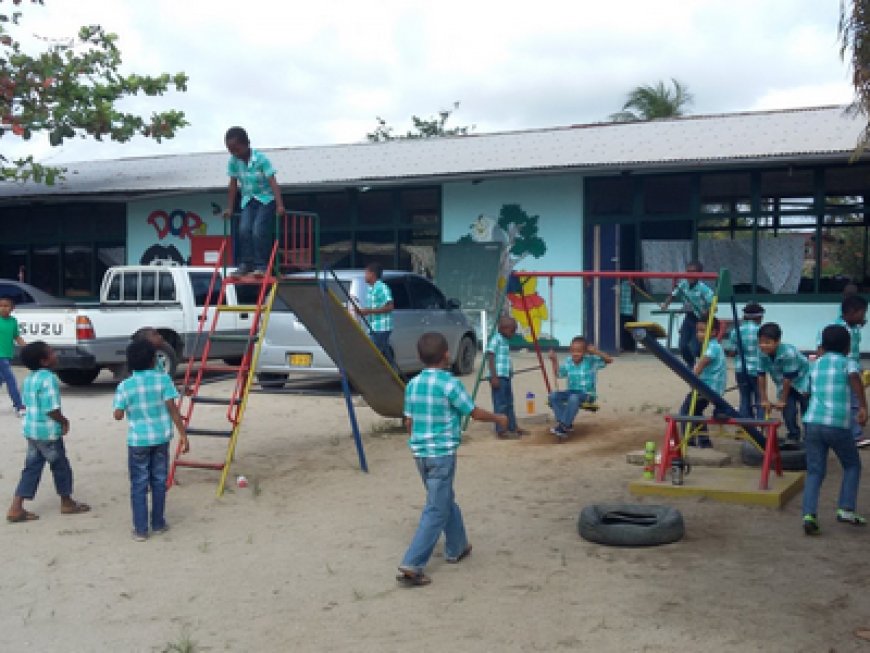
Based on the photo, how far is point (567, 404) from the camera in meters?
10.1

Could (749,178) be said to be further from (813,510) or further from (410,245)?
(813,510)

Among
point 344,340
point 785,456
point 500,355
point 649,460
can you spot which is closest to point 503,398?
point 500,355

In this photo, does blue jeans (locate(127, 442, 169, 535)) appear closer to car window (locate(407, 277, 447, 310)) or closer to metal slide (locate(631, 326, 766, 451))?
metal slide (locate(631, 326, 766, 451))

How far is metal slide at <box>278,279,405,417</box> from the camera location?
8.59 m

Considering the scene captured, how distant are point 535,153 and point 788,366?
12.0 m

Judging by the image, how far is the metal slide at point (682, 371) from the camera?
7207 mm

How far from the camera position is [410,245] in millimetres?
21094

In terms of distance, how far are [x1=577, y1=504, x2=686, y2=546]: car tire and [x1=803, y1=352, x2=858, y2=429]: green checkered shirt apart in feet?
3.62

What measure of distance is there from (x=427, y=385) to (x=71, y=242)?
848 inches

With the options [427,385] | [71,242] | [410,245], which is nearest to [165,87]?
[410,245]

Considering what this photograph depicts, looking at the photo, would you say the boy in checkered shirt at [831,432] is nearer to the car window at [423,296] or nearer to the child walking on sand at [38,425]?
the child walking on sand at [38,425]

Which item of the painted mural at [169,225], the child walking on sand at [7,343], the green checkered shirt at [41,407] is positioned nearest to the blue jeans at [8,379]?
the child walking on sand at [7,343]

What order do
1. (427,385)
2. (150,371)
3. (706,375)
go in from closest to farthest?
(427,385) → (150,371) → (706,375)

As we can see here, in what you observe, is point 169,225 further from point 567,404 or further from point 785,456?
point 785,456
